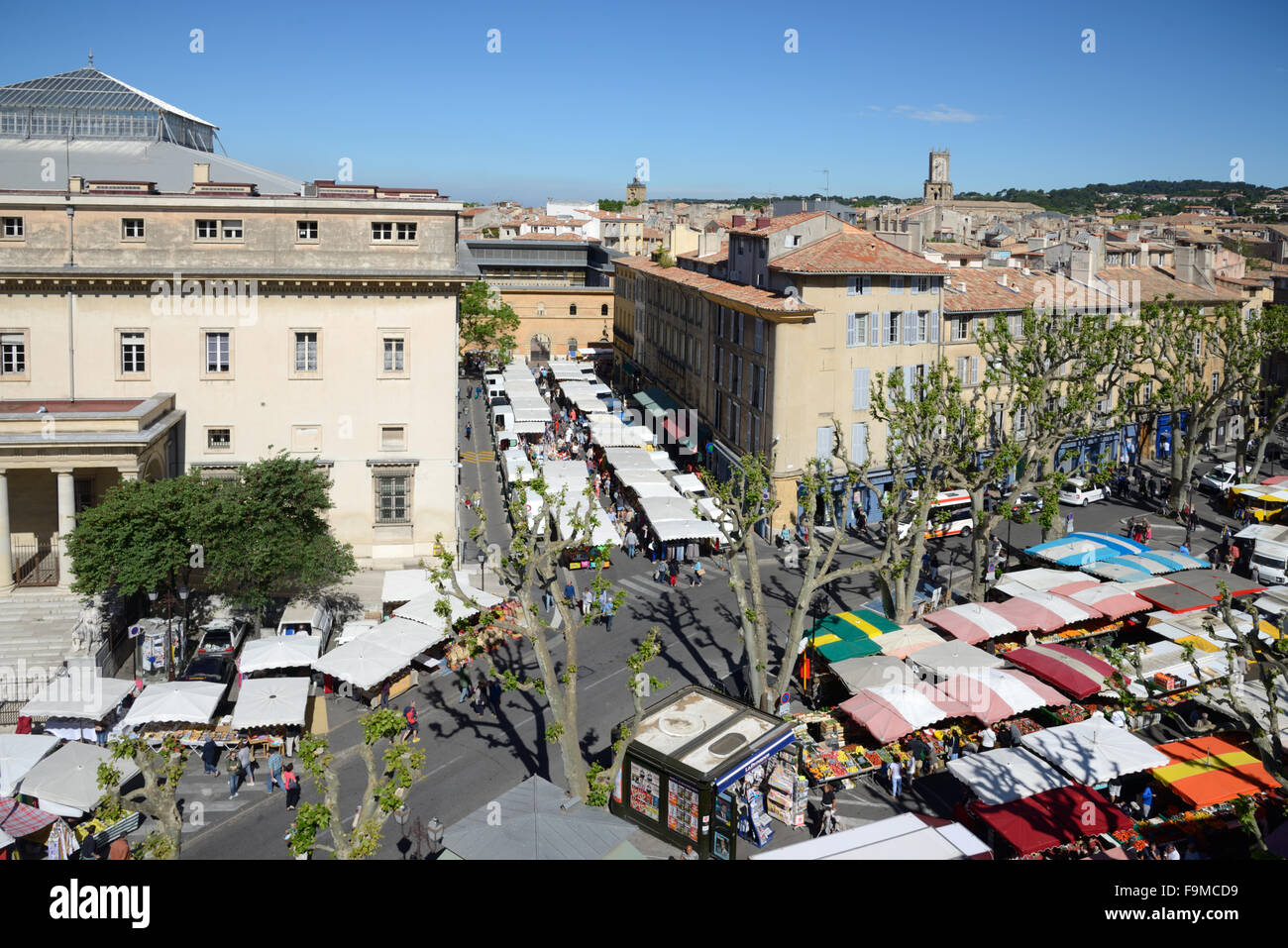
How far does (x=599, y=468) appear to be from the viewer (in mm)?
53625

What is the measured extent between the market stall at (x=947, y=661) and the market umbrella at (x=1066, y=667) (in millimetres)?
934

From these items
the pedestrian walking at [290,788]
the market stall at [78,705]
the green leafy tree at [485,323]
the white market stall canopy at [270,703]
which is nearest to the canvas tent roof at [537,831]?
the pedestrian walking at [290,788]

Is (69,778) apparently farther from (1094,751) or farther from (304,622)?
(1094,751)

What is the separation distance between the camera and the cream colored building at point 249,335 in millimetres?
33125

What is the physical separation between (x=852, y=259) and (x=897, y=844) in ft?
100

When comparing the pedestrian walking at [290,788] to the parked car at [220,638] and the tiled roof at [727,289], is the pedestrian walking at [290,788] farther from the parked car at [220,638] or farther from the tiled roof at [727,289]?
the tiled roof at [727,289]

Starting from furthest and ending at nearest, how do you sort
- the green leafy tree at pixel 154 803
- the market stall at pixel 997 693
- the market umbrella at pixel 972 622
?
the market umbrella at pixel 972 622, the market stall at pixel 997 693, the green leafy tree at pixel 154 803

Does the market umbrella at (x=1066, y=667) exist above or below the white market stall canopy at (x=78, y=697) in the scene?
above

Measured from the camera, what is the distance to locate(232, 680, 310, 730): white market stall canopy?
79.4 feet

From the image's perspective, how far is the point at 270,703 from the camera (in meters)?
24.7

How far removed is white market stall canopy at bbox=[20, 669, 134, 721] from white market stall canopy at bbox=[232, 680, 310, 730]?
117 inches

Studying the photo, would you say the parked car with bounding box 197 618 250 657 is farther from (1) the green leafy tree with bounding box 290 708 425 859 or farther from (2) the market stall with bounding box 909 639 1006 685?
(2) the market stall with bounding box 909 639 1006 685

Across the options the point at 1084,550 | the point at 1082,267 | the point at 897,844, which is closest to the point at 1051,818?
the point at 897,844
